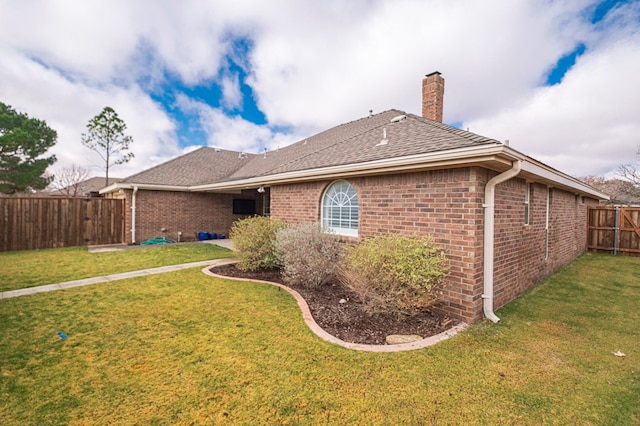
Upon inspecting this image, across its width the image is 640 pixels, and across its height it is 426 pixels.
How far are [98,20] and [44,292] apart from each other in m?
7.44

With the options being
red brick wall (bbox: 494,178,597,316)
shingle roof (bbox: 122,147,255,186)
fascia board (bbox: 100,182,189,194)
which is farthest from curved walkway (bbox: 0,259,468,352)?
shingle roof (bbox: 122,147,255,186)

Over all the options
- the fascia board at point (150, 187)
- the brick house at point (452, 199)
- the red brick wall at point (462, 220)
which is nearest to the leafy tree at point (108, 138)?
the fascia board at point (150, 187)

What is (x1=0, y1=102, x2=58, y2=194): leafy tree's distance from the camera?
57.8ft

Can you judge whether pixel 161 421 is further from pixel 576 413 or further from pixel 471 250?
pixel 471 250

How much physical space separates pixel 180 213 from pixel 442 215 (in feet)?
41.7

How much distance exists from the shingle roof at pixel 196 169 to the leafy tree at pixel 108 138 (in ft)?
38.0

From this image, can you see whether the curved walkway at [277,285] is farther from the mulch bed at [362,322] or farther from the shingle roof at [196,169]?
the shingle roof at [196,169]

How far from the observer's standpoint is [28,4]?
7.32 m

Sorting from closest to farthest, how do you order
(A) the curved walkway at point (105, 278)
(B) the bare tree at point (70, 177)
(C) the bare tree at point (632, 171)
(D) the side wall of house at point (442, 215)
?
(D) the side wall of house at point (442, 215)
(A) the curved walkway at point (105, 278)
(C) the bare tree at point (632, 171)
(B) the bare tree at point (70, 177)

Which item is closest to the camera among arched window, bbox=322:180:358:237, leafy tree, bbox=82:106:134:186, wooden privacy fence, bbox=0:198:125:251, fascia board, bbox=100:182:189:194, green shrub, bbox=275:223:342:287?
green shrub, bbox=275:223:342:287

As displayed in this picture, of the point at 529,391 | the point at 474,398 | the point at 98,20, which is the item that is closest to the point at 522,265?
the point at 529,391

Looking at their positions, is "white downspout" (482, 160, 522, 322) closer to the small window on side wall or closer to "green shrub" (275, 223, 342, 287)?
the small window on side wall

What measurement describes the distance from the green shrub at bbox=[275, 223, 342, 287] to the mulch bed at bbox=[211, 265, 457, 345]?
557 millimetres

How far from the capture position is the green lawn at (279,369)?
2471 millimetres
